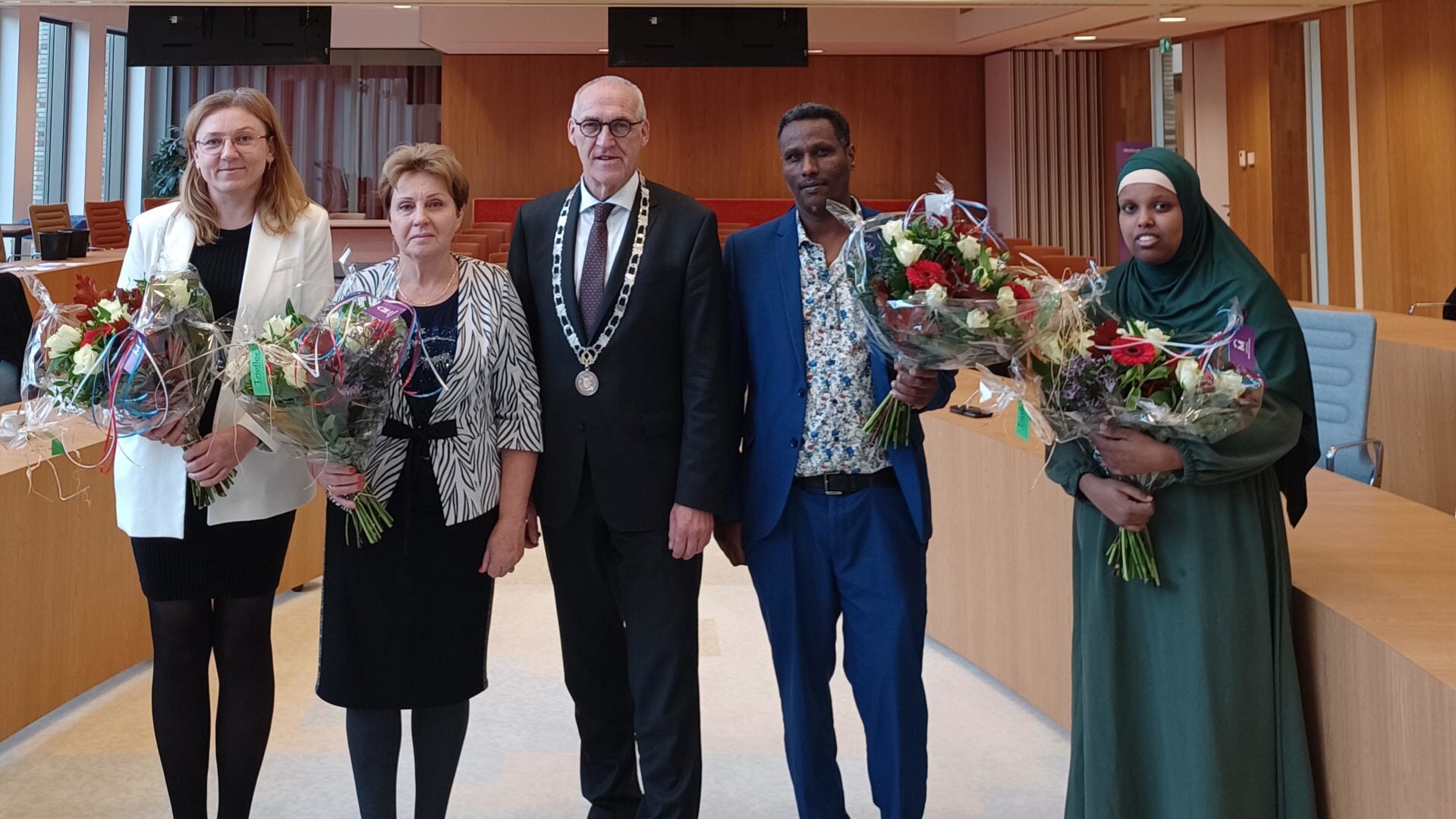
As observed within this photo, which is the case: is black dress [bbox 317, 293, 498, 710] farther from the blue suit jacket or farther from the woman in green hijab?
the woman in green hijab

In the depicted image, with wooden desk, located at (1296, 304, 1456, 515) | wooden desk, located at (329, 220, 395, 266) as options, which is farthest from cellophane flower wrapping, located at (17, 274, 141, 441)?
wooden desk, located at (329, 220, 395, 266)

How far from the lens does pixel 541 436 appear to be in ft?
Result: 9.20

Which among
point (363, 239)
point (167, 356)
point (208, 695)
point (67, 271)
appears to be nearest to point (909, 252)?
point (167, 356)

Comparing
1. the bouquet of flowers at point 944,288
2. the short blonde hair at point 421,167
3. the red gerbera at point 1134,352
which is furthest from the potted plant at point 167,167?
the red gerbera at point 1134,352

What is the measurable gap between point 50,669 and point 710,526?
96.0 inches

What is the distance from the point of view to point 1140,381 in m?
2.22

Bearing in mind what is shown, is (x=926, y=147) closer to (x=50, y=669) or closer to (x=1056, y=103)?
(x=1056, y=103)

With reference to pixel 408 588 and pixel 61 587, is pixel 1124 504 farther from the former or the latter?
pixel 61 587

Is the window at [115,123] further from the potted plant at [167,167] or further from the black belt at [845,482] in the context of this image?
the black belt at [845,482]

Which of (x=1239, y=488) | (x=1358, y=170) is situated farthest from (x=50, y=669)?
(x=1358, y=170)

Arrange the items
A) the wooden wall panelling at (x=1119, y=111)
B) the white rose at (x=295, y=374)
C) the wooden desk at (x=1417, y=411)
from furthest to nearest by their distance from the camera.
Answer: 1. the wooden wall panelling at (x=1119, y=111)
2. the wooden desk at (x=1417, y=411)
3. the white rose at (x=295, y=374)

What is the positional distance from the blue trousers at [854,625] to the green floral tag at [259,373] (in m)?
1.16

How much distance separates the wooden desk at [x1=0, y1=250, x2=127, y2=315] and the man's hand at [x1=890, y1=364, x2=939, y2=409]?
6714 mm

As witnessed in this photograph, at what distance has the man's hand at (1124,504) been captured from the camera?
7.75 feet
